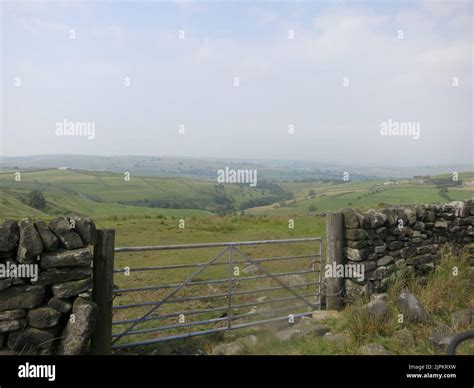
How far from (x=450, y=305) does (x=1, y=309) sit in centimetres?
625

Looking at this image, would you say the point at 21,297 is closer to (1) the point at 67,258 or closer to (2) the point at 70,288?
(2) the point at 70,288

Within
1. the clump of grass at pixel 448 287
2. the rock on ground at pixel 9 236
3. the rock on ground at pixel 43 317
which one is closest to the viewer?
the rock on ground at pixel 9 236

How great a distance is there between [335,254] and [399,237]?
55.8 inches

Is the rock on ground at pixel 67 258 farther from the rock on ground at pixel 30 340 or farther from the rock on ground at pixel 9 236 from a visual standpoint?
the rock on ground at pixel 30 340

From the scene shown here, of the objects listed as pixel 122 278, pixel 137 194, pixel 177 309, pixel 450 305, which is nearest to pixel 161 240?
pixel 122 278

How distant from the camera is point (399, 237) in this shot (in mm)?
6980

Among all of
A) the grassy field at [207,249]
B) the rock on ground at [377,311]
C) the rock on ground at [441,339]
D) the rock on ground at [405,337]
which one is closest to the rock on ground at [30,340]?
the grassy field at [207,249]

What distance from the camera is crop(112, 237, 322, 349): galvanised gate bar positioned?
17.4ft

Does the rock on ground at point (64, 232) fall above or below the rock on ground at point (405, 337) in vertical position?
above

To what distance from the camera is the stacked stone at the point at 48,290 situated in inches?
150

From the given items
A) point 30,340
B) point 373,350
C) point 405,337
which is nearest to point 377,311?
point 405,337

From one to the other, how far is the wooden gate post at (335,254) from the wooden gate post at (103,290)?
3785 millimetres
